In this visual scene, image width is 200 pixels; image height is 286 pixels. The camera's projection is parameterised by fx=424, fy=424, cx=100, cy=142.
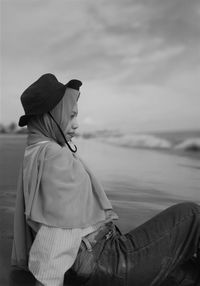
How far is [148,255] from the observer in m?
1.28

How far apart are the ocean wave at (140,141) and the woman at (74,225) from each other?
784mm

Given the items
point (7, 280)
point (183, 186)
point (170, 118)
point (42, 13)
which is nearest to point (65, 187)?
point (7, 280)

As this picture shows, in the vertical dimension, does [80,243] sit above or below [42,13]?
below

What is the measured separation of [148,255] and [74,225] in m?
0.24

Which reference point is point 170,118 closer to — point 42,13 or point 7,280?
point 42,13

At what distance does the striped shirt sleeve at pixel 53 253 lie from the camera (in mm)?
1192

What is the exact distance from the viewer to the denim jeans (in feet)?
4.16

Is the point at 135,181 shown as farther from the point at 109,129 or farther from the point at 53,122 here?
the point at 53,122

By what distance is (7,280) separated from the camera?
1.54 m

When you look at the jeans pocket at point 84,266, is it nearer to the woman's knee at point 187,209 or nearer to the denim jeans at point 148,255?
the denim jeans at point 148,255

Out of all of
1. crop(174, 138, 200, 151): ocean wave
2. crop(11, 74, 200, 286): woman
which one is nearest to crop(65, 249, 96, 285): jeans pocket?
crop(11, 74, 200, 286): woman

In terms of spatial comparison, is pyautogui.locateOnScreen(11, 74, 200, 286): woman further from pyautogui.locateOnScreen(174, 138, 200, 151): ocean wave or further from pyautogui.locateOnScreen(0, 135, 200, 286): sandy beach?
pyautogui.locateOnScreen(174, 138, 200, 151): ocean wave

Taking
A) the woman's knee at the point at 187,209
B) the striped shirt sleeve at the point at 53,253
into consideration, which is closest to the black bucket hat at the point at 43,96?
the striped shirt sleeve at the point at 53,253

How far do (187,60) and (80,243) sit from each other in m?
1.05
